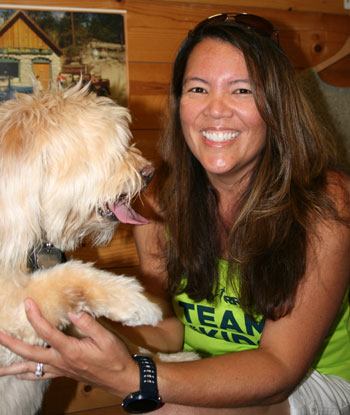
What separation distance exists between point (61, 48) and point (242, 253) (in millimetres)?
1029

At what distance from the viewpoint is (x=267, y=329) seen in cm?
112

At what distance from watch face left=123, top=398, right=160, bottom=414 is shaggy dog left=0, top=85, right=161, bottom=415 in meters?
0.19

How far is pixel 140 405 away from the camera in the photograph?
96 centimetres

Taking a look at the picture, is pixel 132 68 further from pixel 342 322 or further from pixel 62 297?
pixel 342 322

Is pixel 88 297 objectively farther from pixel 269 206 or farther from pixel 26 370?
pixel 269 206

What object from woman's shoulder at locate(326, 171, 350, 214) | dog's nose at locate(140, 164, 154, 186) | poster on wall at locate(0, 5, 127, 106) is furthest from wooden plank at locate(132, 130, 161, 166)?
woman's shoulder at locate(326, 171, 350, 214)

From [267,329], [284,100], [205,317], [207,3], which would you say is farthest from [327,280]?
[207,3]

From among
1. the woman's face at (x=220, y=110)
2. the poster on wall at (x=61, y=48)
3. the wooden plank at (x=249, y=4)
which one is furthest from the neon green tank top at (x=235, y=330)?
the wooden plank at (x=249, y=4)

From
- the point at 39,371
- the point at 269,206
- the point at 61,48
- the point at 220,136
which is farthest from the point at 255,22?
the point at 39,371

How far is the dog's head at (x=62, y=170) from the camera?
3.02 ft

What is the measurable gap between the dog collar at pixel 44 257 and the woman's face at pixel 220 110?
50 cm

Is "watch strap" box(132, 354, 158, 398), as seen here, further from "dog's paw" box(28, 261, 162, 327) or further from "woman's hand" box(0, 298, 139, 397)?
"dog's paw" box(28, 261, 162, 327)

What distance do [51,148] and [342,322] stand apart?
1.02 m

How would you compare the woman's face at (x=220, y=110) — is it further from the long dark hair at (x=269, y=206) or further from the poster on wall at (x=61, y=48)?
the poster on wall at (x=61, y=48)
